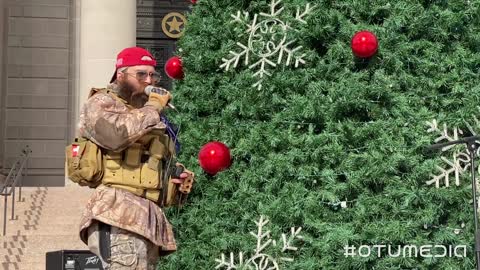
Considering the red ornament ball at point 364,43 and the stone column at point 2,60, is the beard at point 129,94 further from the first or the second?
the stone column at point 2,60

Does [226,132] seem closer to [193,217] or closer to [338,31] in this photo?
[193,217]

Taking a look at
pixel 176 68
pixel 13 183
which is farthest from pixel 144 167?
pixel 13 183

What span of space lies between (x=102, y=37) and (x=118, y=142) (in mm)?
10912

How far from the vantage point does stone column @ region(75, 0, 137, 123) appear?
14.6 meters

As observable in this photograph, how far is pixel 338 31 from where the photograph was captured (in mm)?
5828

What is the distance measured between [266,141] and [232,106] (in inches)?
14.9

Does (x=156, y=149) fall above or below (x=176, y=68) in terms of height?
below

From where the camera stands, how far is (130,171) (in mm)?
4285

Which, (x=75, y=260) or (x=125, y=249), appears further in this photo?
(x=75, y=260)

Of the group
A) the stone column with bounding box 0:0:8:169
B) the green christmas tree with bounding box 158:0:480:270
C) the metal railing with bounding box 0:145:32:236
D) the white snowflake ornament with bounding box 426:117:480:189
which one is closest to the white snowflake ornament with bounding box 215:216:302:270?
the green christmas tree with bounding box 158:0:480:270

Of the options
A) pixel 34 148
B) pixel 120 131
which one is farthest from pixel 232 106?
pixel 34 148

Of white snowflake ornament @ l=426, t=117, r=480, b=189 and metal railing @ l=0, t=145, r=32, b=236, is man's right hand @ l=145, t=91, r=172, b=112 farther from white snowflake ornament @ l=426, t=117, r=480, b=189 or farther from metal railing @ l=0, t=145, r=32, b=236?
metal railing @ l=0, t=145, r=32, b=236

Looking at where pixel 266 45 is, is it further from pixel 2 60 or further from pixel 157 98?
pixel 2 60

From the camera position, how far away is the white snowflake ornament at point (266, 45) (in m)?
5.87
